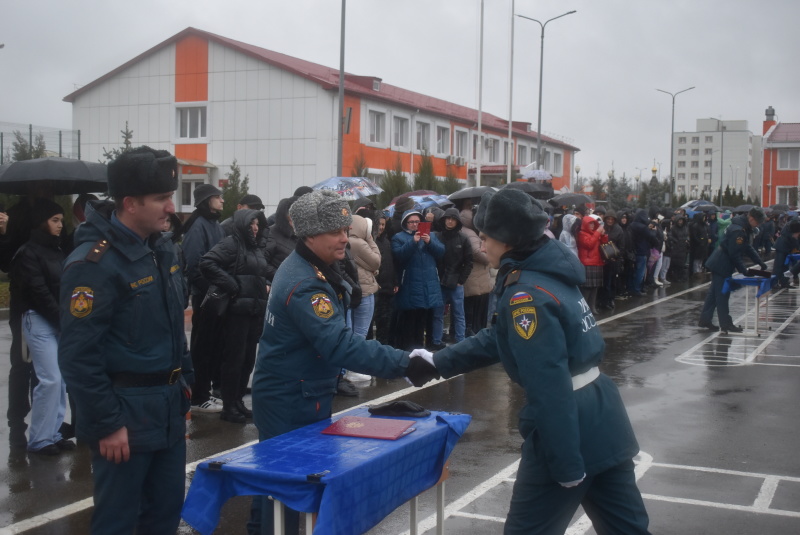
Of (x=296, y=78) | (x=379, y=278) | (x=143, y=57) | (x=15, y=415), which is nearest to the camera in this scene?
(x=15, y=415)

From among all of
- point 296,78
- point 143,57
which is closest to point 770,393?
point 296,78

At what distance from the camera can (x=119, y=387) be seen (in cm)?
379

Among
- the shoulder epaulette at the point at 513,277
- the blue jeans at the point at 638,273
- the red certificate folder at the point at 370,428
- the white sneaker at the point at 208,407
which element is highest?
the shoulder epaulette at the point at 513,277

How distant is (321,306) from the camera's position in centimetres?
→ 411

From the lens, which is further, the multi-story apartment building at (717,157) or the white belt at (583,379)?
the multi-story apartment building at (717,157)

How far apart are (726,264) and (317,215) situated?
36.4ft

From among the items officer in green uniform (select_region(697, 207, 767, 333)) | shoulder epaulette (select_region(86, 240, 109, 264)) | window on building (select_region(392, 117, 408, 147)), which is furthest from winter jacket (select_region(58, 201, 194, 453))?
window on building (select_region(392, 117, 408, 147))

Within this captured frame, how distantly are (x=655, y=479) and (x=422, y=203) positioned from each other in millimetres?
8578

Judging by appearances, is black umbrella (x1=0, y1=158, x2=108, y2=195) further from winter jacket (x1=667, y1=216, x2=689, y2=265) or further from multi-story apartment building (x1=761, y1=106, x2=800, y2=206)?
multi-story apartment building (x1=761, y1=106, x2=800, y2=206)

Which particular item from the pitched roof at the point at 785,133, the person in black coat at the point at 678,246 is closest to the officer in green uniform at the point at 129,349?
the person in black coat at the point at 678,246

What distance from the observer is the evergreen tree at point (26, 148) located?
21.6 meters

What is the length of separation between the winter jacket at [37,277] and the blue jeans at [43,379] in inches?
3.3

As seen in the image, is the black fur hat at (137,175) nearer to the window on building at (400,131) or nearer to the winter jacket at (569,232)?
the winter jacket at (569,232)

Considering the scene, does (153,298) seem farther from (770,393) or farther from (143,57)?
(143,57)
